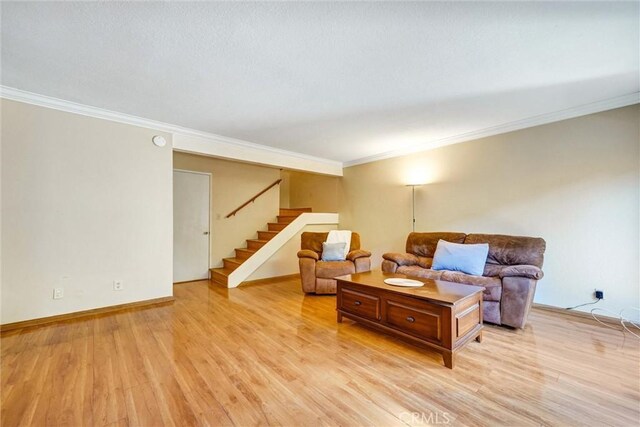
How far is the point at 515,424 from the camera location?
4.54ft

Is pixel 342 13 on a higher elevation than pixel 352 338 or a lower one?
higher

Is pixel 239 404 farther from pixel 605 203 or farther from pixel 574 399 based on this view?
pixel 605 203

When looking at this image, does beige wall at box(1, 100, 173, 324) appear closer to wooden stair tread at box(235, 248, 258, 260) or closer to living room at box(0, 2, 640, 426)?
living room at box(0, 2, 640, 426)

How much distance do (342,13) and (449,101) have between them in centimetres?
173

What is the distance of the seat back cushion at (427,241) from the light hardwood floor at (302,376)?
1.30 m

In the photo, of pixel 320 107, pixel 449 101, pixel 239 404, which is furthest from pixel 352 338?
pixel 449 101

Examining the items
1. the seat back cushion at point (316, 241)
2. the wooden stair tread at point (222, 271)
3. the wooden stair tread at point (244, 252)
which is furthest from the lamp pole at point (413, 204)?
the wooden stair tread at point (222, 271)

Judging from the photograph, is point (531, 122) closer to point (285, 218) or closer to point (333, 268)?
point (333, 268)

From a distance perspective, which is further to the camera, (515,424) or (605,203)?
(605,203)

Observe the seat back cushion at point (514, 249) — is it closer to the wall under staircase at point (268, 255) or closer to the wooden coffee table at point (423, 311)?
the wooden coffee table at point (423, 311)

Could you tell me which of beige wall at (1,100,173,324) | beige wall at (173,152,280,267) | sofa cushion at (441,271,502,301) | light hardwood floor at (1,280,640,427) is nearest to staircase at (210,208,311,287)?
beige wall at (173,152,280,267)

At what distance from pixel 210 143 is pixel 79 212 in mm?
1777

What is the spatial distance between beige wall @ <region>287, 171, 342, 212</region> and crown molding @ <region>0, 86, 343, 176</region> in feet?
1.82

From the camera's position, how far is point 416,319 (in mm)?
2143
